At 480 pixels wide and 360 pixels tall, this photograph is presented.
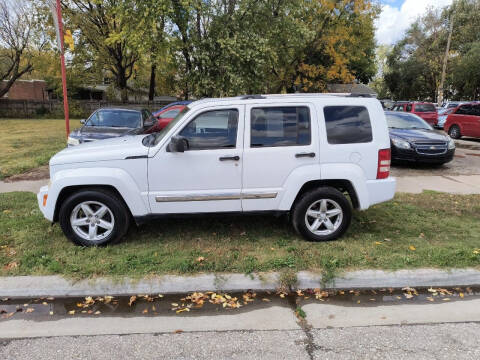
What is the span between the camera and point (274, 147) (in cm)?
442

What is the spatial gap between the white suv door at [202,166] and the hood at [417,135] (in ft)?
23.3

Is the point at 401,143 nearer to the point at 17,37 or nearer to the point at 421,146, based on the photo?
the point at 421,146

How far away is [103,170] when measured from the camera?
14.0ft

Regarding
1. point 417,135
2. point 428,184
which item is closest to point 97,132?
point 428,184

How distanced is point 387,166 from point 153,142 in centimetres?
299

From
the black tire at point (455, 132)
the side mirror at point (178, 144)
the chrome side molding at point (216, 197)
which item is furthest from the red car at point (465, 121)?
the side mirror at point (178, 144)

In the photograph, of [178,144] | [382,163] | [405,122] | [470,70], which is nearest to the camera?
[178,144]

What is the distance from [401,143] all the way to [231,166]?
23.4ft

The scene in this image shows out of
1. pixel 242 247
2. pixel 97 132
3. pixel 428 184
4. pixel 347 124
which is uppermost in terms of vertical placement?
pixel 347 124

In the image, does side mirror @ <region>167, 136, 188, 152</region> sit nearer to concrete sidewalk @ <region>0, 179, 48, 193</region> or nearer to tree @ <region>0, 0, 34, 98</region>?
concrete sidewalk @ <region>0, 179, 48, 193</region>

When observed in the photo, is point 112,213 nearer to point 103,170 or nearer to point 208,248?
point 103,170

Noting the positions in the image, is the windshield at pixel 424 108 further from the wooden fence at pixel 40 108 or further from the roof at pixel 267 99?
the wooden fence at pixel 40 108

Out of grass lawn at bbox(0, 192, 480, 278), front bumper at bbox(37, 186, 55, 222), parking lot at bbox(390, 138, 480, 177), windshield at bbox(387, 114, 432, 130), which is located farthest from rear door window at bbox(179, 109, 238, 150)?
windshield at bbox(387, 114, 432, 130)

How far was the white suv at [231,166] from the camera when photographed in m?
4.32
